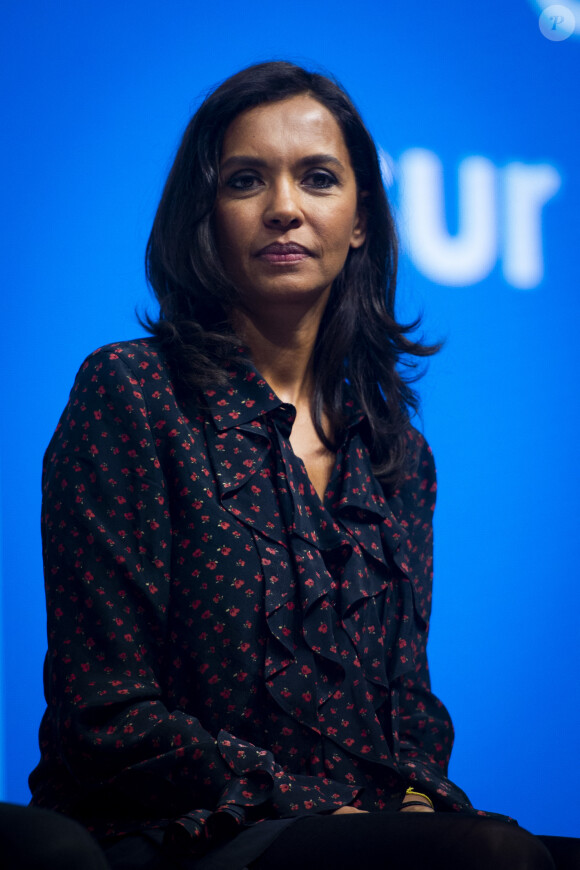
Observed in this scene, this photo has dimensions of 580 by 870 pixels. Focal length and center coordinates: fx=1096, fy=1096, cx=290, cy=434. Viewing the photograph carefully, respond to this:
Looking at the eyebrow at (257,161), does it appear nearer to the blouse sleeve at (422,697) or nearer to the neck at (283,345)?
the neck at (283,345)

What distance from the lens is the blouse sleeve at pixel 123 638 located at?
45.2 inches

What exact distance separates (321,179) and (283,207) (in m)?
0.10

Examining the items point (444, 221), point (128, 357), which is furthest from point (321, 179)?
point (444, 221)

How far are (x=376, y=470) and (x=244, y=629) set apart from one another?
16.1 inches

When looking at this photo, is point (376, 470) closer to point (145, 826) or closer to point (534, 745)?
point (145, 826)

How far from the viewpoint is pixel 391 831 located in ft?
3.37

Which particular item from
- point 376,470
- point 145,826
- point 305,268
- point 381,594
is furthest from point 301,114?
point 145,826

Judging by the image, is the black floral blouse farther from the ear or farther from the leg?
the ear

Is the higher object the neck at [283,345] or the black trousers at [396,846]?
the neck at [283,345]

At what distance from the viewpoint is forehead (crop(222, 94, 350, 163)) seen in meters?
1.50

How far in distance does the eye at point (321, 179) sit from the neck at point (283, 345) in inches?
7.0

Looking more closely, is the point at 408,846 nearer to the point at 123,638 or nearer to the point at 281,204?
the point at 123,638

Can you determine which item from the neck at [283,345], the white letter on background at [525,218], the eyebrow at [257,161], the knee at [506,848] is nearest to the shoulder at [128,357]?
the neck at [283,345]

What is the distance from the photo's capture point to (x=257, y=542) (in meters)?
1.32
